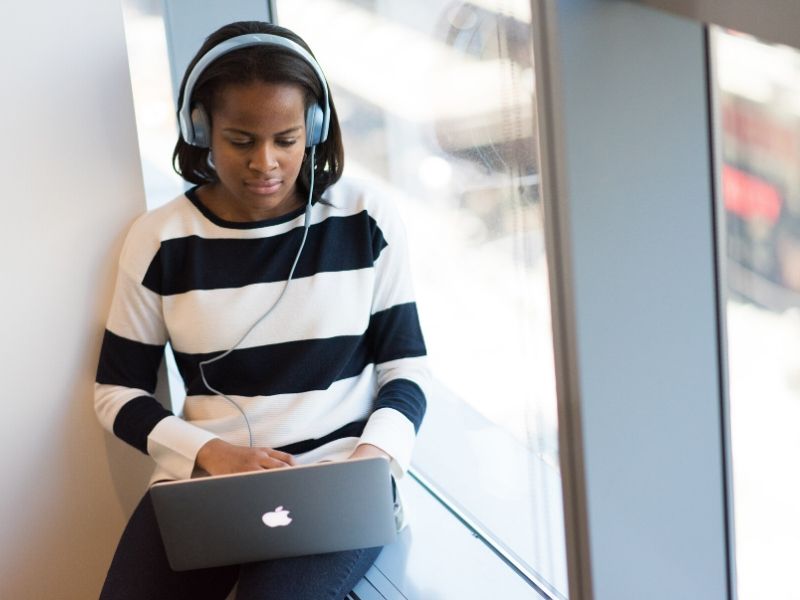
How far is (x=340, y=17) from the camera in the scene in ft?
6.09

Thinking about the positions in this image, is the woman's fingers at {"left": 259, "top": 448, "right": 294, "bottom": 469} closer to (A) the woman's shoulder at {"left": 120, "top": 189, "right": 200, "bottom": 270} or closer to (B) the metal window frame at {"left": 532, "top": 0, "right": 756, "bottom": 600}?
(A) the woman's shoulder at {"left": 120, "top": 189, "right": 200, "bottom": 270}

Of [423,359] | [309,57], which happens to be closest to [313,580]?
[423,359]

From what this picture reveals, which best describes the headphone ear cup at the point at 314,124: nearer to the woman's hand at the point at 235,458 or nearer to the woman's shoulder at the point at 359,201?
the woman's shoulder at the point at 359,201

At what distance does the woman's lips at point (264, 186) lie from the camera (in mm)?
1457

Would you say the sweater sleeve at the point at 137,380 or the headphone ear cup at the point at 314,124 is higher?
the headphone ear cup at the point at 314,124

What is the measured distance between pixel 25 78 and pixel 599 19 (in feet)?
3.07

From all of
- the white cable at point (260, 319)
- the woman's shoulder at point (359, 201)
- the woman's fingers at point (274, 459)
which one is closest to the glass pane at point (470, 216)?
the woman's shoulder at point (359, 201)

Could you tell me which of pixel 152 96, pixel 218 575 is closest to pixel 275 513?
pixel 218 575

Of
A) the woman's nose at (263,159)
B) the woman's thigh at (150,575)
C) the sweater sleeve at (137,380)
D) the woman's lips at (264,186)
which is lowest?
the woman's thigh at (150,575)

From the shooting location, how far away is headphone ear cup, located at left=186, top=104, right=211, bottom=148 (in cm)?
145

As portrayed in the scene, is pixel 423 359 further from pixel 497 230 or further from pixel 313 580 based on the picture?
pixel 313 580

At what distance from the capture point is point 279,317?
154cm

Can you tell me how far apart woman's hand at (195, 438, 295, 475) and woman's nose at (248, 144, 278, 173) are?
38 cm

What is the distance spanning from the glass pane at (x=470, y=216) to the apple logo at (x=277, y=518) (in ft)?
1.10
